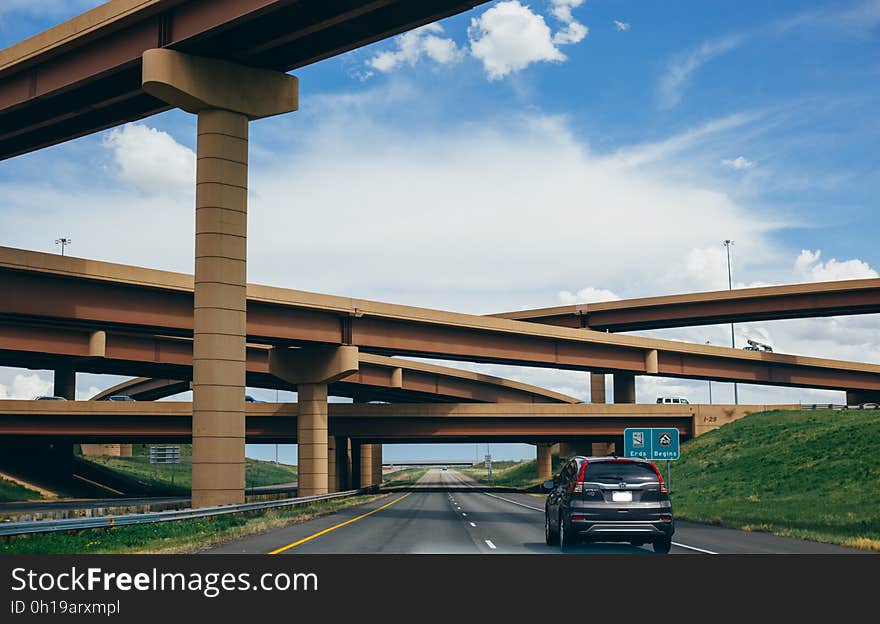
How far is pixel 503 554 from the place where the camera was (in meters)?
16.9

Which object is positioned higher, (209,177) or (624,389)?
(209,177)

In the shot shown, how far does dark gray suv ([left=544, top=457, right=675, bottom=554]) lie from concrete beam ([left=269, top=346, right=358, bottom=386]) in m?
36.4

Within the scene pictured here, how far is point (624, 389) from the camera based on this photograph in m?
85.8

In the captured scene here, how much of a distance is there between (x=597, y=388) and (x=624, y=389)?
1142cm

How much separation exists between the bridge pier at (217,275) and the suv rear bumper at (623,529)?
61.5 ft

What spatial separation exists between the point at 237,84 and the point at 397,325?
2612 centimetres

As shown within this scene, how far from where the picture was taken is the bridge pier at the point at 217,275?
3278 cm

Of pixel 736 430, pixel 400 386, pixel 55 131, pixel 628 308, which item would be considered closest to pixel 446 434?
pixel 400 386

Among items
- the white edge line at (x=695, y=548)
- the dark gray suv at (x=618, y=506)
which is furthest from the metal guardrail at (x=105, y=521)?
the white edge line at (x=695, y=548)

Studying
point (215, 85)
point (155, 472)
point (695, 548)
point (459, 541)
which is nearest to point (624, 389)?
point (155, 472)

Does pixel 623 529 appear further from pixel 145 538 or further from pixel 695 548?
pixel 145 538

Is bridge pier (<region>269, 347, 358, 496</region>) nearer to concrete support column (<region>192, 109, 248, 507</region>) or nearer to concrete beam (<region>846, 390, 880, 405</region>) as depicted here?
concrete support column (<region>192, 109, 248, 507</region>)

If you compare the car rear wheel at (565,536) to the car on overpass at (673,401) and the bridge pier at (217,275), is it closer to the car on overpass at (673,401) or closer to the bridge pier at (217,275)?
the bridge pier at (217,275)

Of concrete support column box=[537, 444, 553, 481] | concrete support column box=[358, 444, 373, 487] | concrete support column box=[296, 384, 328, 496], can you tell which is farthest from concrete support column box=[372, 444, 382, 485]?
concrete support column box=[296, 384, 328, 496]
